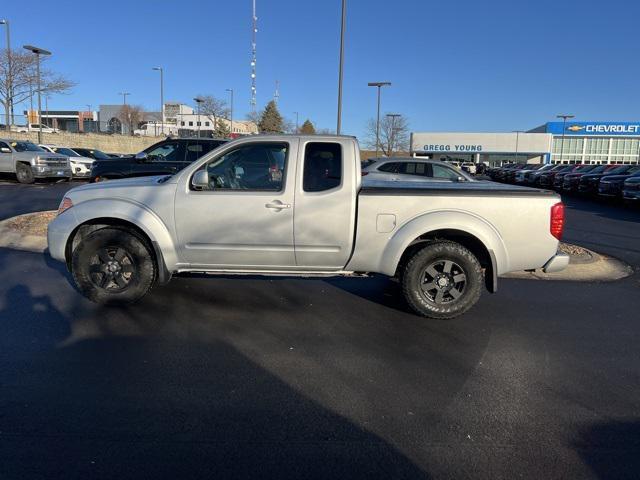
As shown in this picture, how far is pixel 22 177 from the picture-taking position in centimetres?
2053

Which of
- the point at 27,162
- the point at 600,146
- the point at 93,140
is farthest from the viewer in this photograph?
the point at 600,146

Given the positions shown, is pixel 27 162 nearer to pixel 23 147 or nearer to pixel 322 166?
pixel 23 147

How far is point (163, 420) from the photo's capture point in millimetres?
3227

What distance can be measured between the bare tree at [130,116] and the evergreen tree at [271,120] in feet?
88.9

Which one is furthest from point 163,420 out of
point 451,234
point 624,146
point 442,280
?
point 624,146

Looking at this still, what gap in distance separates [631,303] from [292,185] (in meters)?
4.49

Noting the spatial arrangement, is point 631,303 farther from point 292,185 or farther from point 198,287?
point 198,287

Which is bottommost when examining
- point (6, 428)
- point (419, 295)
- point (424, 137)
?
point (6, 428)

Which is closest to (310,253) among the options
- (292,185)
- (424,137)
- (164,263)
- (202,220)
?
(292,185)

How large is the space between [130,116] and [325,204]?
101086mm

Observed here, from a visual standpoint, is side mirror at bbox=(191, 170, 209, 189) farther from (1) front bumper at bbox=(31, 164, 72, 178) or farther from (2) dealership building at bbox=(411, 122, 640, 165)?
(2) dealership building at bbox=(411, 122, 640, 165)

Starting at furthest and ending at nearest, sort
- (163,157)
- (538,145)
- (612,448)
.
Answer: (538,145) → (163,157) → (612,448)

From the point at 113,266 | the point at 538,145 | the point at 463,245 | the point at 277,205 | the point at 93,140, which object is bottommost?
the point at 113,266

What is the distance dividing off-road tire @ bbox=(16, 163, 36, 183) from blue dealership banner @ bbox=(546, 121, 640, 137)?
71.3 meters
